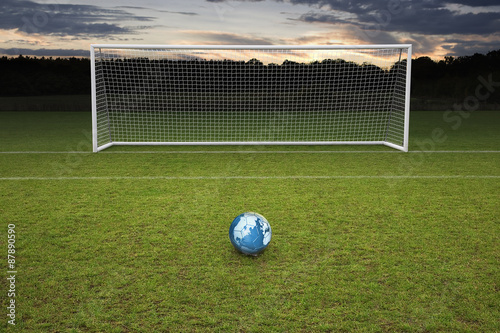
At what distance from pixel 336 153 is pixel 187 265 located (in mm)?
7250

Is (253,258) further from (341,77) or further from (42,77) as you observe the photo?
(42,77)

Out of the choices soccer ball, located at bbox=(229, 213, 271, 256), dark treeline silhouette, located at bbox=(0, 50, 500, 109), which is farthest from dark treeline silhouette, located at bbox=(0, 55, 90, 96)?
soccer ball, located at bbox=(229, 213, 271, 256)

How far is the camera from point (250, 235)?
3805mm

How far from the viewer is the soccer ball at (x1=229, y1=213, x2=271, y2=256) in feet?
12.5

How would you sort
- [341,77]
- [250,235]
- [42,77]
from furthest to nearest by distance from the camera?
[42,77], [341,77], [250,235]

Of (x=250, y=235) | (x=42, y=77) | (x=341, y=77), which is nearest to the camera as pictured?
(x=250, y=235)

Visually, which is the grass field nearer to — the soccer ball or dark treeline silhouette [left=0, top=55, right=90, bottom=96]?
the soccer ball

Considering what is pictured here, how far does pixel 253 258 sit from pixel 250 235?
0.24 meters

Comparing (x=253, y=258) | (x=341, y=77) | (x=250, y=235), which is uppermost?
(x=341, y=77)

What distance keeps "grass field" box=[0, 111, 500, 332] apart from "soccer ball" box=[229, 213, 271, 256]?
119 millimetres

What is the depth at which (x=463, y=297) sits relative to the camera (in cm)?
318

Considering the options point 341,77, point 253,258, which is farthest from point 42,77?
point 253,258

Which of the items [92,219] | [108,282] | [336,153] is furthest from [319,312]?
[336,153]

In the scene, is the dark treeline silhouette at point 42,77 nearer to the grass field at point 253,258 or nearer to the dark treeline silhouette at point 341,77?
the dark treeline silhouette at point 341,77
